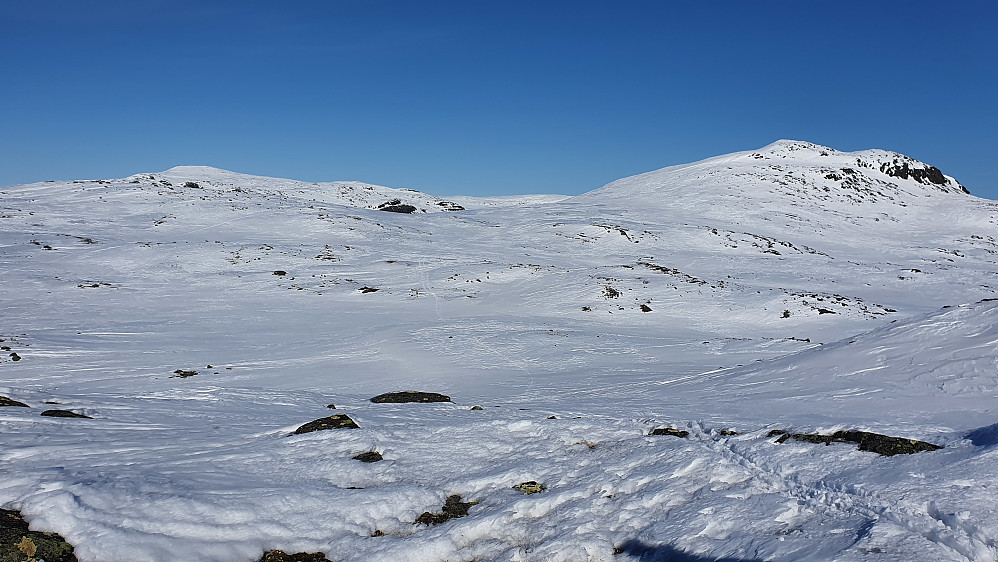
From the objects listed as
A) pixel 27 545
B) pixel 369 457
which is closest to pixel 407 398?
pixel 369 457

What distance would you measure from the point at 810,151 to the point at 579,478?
96.7m

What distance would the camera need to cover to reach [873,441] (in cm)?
730

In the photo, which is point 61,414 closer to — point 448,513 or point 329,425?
point 329,425

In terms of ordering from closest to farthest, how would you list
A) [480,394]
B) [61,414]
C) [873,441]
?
[873,441]
[61,414]
[480,394]

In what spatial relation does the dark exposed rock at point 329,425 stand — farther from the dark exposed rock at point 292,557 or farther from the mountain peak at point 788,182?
the mountain peak at point 788,182

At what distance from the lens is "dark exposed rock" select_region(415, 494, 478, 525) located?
655 centimetres

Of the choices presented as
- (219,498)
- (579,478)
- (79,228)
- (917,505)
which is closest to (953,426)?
(917,505)

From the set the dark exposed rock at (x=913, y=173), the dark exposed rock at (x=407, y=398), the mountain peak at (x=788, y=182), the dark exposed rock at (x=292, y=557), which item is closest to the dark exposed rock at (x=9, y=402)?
the dark exposed rock at (x=407, y=398)

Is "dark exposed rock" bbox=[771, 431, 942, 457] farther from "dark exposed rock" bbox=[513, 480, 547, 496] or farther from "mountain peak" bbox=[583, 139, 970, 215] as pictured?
"mountain peak" bbox=[583, 139, 970, 215]

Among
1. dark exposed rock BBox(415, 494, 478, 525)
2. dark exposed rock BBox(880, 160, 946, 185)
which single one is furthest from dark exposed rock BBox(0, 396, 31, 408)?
dark exposed rock BBox(880, 160, 946, 185)

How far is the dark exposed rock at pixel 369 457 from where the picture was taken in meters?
8.11

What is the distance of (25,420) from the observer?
28.0 ft

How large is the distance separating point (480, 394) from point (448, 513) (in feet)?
25.3

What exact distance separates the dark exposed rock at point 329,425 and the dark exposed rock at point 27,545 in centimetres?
390
